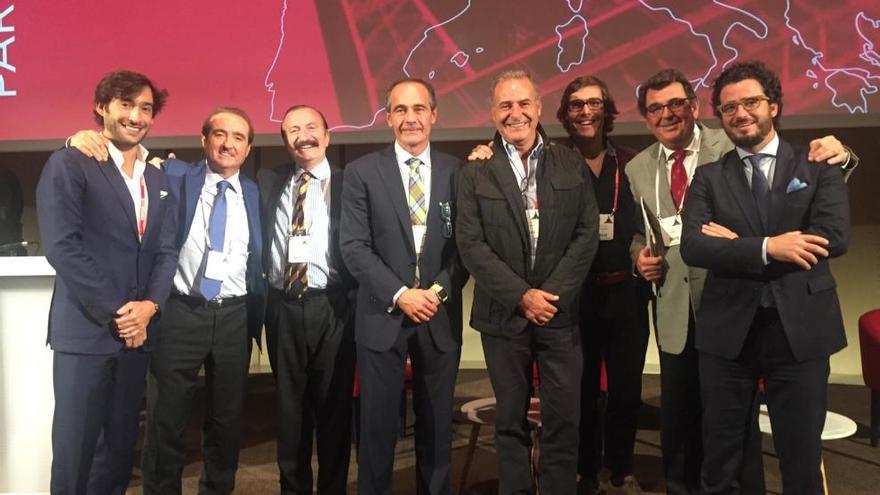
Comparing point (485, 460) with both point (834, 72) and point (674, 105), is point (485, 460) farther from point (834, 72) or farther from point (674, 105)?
point (834, 72)

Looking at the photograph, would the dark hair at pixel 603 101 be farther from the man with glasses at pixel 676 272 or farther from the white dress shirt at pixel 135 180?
the white dress shirt at pixel 135 180

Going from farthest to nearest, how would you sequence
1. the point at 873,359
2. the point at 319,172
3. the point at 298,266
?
the point at 873,359 → the point at 319,172 → the point at 298,266

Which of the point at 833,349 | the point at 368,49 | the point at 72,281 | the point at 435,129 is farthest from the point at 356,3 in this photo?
the point at 833,349

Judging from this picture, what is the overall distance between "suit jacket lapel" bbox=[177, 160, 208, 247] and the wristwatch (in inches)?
39.4

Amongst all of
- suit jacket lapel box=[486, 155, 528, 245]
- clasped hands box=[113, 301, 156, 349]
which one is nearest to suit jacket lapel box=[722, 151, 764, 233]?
suit jacket lapel box=[486, 155, 528, 245]

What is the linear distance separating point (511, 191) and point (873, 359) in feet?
8.97

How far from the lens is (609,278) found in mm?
3207

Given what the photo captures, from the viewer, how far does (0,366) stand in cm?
326

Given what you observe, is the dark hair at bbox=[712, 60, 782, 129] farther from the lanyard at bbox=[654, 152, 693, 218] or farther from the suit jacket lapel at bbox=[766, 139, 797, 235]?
the lanyard at bbox=[654, 152, 693, 218]

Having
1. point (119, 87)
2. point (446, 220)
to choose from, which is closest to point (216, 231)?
point (119, 87)

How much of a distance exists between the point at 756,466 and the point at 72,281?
2437 millimetres

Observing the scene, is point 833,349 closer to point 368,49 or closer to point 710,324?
point 710,324

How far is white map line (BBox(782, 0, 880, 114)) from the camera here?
13.8 feet

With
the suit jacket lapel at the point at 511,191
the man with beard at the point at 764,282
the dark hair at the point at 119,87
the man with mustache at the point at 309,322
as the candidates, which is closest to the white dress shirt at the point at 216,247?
the man with mustache at the point at 309,322
